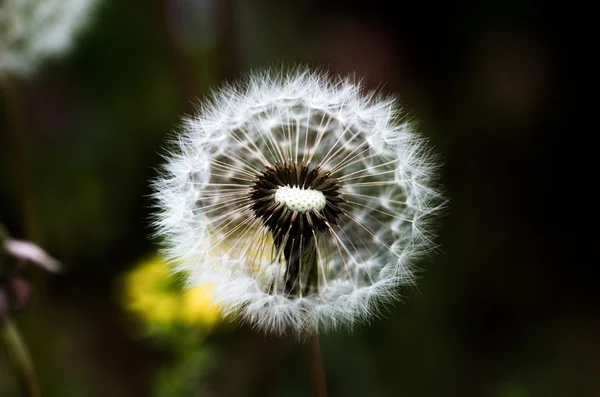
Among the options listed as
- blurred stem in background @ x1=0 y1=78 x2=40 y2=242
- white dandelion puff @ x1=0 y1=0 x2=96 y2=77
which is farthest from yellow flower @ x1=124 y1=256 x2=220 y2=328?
white dandelion puff @ x1=0 y1=0 x2=96 y2=77

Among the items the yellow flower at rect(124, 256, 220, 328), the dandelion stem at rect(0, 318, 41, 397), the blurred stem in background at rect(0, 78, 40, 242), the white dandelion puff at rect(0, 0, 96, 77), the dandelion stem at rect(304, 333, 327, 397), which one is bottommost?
the dandelion stem at rect(304, 333, 327, 397)

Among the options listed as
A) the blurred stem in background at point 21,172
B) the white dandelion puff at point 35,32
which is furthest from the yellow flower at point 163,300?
the white dandelion puff at point 35,32

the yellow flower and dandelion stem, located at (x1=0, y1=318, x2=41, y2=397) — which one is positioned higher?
the yellow flower

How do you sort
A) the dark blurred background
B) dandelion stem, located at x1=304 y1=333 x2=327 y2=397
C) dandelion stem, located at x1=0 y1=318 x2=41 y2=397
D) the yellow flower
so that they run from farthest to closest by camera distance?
the dark blurred background → the yellow flower → dandelion stem, located at x1=0 y1=318 x2=41 y2=397 → dandelion stem, located at x1=304 y1=333 x2=327 y2=397

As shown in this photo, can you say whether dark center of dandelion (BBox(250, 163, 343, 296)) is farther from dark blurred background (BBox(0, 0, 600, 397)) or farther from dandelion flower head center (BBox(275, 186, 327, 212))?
dark blurred background (BBox(0, 0, 600, 397))

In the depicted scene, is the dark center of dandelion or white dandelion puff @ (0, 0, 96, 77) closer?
the dark center of dandelion

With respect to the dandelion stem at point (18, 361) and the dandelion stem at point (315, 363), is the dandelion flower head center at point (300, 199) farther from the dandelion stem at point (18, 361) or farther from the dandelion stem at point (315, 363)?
the dandelion stem at point (18, 361)

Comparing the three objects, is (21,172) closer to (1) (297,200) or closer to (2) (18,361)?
(2) (18,361)

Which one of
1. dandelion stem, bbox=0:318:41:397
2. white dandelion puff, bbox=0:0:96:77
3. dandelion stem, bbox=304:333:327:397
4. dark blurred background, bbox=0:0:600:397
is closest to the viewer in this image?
dandelion stem, bbox=304:333:327:397

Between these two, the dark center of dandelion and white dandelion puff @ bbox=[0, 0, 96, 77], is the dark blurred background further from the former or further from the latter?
the dark center of dandelion
